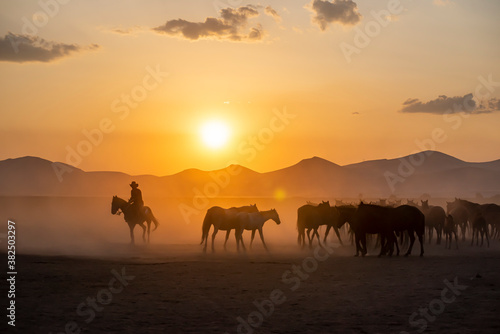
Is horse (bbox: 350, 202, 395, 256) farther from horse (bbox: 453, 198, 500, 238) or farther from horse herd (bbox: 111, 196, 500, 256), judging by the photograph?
horse (bbox: 453, 198, 500, 238)

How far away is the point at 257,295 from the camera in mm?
13844

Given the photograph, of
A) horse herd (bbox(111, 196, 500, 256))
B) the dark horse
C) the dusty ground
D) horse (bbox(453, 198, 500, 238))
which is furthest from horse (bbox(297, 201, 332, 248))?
horse (bbox(453, 198, 500, 238))

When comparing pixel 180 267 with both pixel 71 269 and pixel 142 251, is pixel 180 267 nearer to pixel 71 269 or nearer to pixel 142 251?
pixel 71 269

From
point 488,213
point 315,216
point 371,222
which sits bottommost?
point 371,222

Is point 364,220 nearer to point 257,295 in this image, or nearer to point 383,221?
point 383,221

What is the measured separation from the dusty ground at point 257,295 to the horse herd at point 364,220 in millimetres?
1565

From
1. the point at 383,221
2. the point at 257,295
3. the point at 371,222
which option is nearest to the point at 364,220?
the point at 371,222

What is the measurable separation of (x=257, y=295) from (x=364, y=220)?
9.52 metres

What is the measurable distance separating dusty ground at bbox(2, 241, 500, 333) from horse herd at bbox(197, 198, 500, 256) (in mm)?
1565

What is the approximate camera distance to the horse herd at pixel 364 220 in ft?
72.7

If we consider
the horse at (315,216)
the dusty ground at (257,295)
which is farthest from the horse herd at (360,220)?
the dusty ground at (257,295)

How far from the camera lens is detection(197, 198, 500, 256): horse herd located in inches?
873

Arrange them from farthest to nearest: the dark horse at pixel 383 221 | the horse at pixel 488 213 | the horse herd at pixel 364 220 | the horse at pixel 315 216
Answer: the horse at pixel 488 213 < the horse at pixel 315 216 < the horse herd at pixel 364 220 < the dark horse at pixel 383 221

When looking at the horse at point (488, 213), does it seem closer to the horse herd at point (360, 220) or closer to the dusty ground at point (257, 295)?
the horse herd at point (360, 220)
